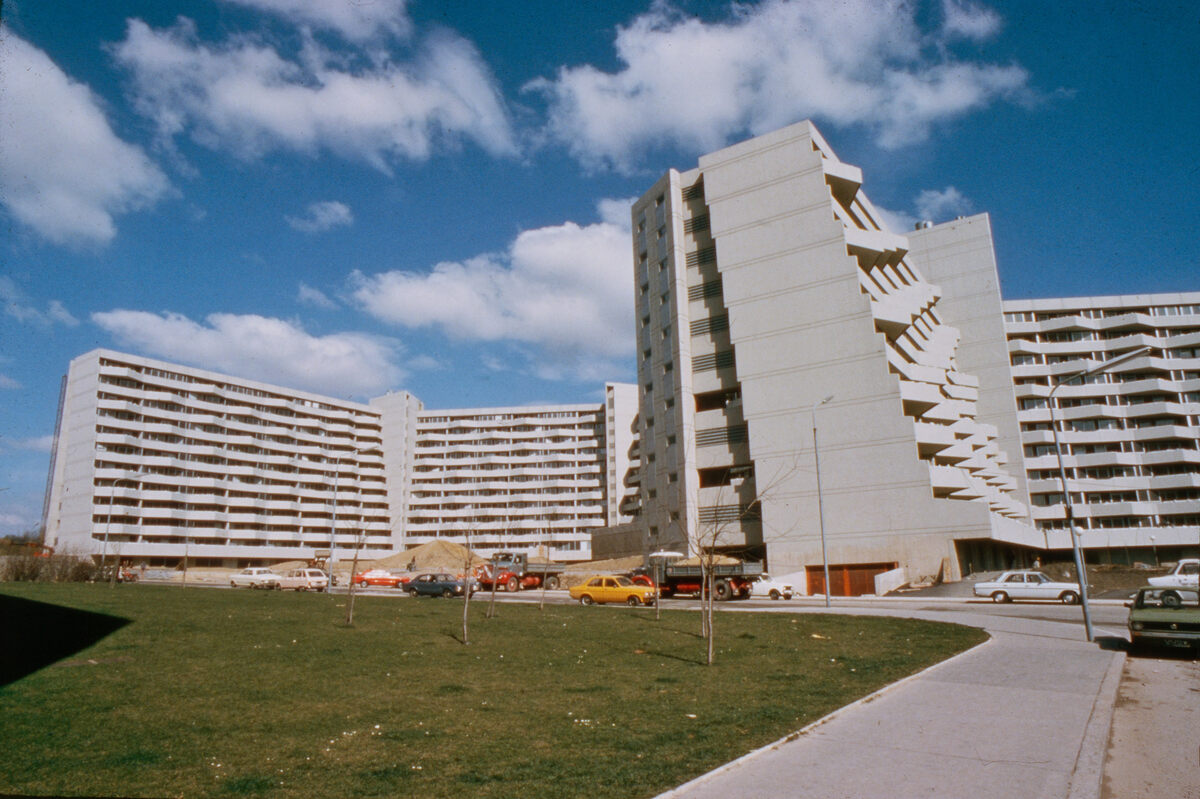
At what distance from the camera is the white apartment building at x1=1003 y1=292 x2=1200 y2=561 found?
74.8m

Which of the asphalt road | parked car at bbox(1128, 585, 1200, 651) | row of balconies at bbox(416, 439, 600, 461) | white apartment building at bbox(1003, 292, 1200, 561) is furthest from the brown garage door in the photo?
row of balconies at bbox(416, 439, 600, 461)

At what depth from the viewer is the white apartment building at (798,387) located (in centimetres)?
4969

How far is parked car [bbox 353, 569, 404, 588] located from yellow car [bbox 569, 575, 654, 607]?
68.1ft

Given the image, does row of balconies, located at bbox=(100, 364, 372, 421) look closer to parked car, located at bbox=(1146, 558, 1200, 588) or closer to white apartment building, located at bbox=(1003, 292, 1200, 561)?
white apartment building, located at bbox=(1003, 292, 1200, 561)

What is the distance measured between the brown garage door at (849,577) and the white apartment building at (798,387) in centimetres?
10

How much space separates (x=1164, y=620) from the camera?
1694 centimetres

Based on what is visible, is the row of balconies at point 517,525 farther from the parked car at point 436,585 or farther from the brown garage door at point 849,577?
the parked car at point 436,585

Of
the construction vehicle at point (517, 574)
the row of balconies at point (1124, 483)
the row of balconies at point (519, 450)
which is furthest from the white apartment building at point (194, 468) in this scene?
the row of balconies at point (1124, 483)

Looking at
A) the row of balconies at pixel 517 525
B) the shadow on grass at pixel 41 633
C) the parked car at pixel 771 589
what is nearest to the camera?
the shadow on grass at pixel 41 633

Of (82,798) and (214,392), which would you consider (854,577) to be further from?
(214,392)

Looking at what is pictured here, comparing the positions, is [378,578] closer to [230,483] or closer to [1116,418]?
[230,483]

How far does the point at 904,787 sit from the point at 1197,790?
10.1 feet

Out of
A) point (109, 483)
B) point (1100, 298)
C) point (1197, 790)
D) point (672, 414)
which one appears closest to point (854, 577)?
point (672, 414)

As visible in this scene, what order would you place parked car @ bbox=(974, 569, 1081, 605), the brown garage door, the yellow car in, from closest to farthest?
the yellow car
parked car @ bbox=(974, 569, 1081, 605)
the brown garage door
